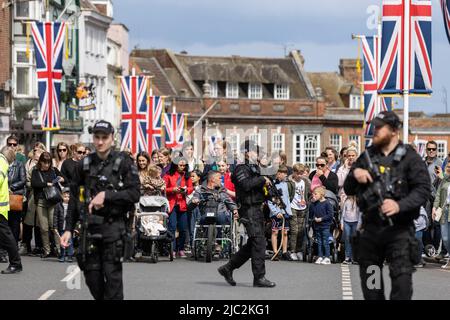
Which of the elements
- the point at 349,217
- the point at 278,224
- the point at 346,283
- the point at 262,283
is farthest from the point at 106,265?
the point at 278,224

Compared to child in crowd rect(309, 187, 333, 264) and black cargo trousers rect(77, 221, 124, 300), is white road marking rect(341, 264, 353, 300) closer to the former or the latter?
child in crowd rect(309, 187, 333, 264)

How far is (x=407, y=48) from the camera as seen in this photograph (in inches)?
1034

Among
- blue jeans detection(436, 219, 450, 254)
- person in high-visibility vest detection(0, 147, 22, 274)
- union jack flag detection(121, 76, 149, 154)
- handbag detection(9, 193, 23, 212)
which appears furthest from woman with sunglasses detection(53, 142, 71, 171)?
union jack flag detection(121, 76, 149, 154)

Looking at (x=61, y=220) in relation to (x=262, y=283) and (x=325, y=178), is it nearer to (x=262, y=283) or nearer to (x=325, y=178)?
(x=325, y=178)

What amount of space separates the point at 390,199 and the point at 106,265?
99.5 inches

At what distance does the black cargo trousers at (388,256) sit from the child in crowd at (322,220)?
1120 cm

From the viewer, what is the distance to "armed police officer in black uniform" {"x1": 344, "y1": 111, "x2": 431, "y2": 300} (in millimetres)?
11594

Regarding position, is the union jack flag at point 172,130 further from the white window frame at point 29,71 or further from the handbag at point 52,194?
the handbag at point 52,194

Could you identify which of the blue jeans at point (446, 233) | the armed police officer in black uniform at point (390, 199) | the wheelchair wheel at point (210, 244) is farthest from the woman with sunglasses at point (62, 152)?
the armed police officer in black uniform at point (390, 199)

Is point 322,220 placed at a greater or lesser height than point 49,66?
lesser

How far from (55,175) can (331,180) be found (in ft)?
15.2
